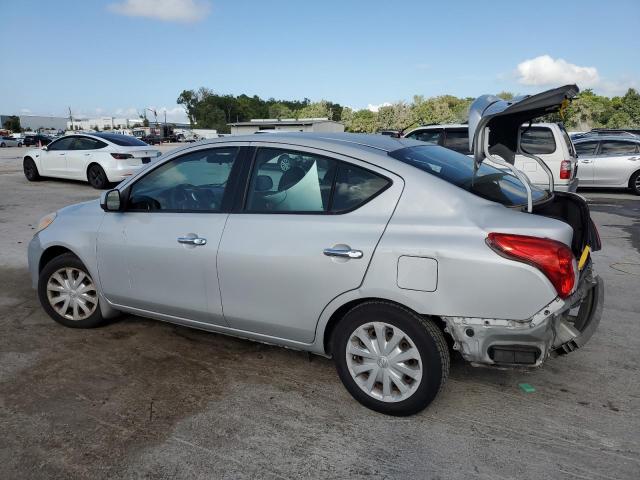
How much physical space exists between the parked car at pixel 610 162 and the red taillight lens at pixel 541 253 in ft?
41.1

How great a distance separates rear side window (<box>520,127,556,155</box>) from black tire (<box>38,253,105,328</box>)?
26.9 ft

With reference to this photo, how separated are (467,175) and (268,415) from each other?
1916 mm

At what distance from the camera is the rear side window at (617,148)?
1326cm

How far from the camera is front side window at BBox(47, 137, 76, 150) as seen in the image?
13.8 metres

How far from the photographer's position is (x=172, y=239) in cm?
354

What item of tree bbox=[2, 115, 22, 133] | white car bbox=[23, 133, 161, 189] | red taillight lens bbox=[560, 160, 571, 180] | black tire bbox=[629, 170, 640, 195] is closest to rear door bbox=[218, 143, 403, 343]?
red taillight lens bbox=[560, 160, 571, 180]

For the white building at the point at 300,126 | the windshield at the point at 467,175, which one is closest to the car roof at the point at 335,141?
the windshield at the point at 467,175

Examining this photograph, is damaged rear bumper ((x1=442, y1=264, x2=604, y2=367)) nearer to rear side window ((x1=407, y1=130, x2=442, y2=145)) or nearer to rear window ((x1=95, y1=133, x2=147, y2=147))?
rear side window ((x1=407, y1=130, x2=442, y2=145))

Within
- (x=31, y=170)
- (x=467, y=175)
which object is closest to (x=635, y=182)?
(x=467, y=175)

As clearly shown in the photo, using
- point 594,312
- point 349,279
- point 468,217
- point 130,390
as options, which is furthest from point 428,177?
point 130,390

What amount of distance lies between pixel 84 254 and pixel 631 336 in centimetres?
443

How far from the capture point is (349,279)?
2.92 metres

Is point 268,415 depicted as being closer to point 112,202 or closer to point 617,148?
point 112,202

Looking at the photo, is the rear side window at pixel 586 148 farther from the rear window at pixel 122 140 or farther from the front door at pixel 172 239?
the front door at pixel 172 239
